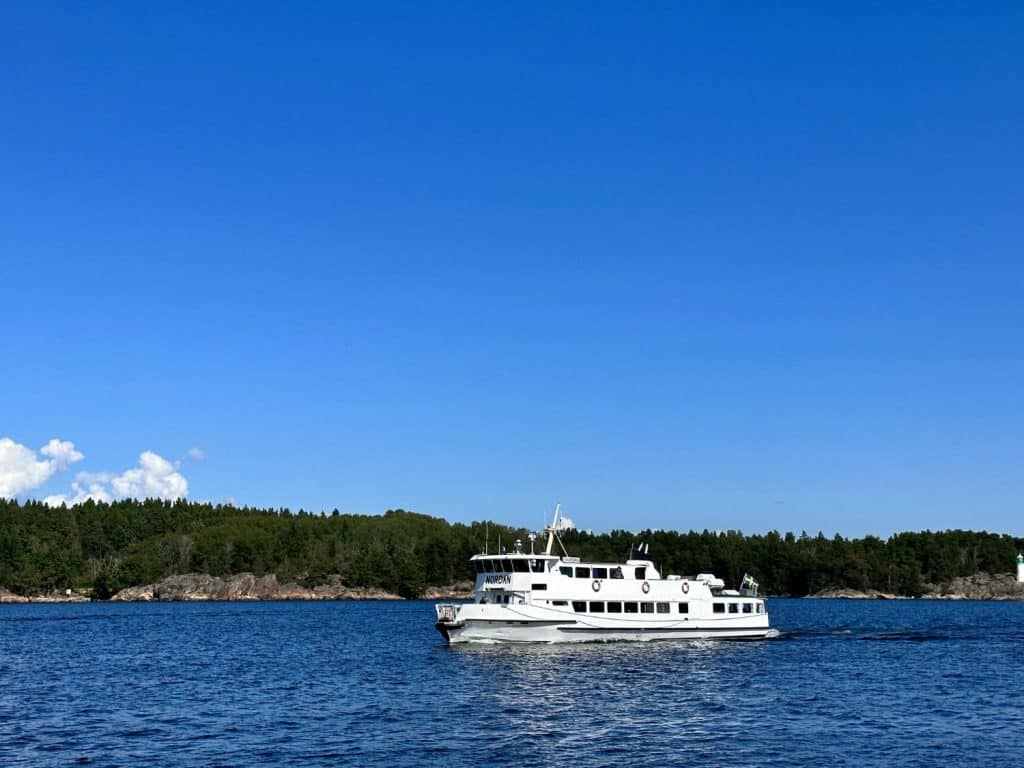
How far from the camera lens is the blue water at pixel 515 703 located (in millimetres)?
40500

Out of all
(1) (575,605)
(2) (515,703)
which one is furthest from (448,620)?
(2) (515,703)

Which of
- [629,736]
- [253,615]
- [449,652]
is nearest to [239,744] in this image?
[629,736]

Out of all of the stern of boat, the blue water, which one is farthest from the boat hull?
the blue water

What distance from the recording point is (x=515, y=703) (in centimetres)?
5188

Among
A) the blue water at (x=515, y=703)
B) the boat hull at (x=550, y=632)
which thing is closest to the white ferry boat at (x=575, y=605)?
the boat hull at (x=550, y=632)

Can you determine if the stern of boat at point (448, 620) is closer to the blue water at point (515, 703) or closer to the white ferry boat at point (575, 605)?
the white ferry boat at point (575, 605)

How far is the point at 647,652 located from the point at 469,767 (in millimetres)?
40717

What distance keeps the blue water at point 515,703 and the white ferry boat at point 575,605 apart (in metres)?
1.80

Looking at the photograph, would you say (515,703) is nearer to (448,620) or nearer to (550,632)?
(550,632)

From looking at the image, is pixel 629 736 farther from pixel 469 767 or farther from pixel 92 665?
pixel 92 665

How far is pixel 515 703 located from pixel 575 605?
26.5m

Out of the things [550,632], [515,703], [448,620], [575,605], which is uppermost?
[575,605]

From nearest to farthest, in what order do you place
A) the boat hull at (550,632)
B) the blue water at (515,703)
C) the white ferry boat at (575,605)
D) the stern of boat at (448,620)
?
1. the blue water at (515,703)
2. the white ferry boat at (575,605)
3. the boat hull at (550,632)
4. the stern of boat at (448,620)

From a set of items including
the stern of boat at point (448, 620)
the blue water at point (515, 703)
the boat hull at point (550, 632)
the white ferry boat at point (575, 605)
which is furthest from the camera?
the stern of boat at point (448, 620)
